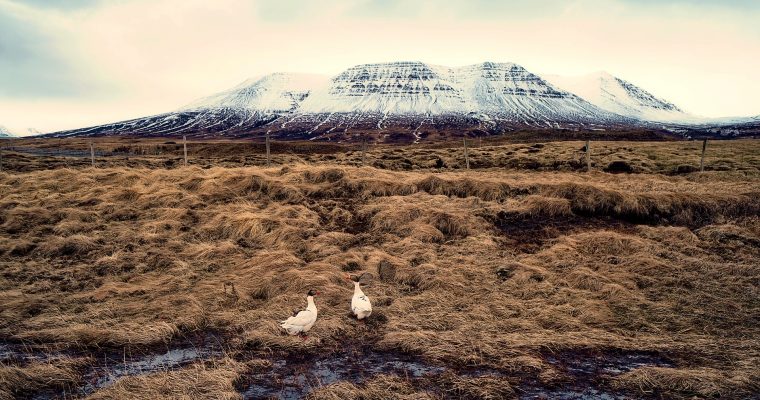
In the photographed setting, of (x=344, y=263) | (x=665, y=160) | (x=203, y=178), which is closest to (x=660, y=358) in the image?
(x=344, y=263)

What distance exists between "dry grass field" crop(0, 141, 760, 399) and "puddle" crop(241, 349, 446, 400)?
1.1 inches

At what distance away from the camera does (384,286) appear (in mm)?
8453

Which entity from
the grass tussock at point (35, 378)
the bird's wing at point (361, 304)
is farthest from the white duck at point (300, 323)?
the grass tussock at point (35, 378)

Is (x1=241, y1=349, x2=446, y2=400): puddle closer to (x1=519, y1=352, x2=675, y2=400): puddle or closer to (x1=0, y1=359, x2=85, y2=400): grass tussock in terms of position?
(x1=519, y1=352, x2=675, y2=400): puddle

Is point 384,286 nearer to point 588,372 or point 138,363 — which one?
point 588,372

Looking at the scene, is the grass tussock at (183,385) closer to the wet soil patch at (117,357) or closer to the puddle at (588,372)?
the wet soil patch at (117,357)

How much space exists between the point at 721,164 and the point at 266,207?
24.7 m

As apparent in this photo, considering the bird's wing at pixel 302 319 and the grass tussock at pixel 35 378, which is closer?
the grass tussock at pixel 35 378

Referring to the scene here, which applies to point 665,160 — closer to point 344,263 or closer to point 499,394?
point 344,263

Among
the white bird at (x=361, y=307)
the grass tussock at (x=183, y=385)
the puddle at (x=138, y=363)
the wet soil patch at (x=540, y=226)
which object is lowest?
the puddle at (x=138, y=363)

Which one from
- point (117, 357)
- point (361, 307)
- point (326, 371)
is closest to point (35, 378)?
point (117, 357)

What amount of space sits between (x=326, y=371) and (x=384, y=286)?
3.01 meters

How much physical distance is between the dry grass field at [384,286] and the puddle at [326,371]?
0.03 m

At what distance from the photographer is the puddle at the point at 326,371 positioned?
5133 mm
